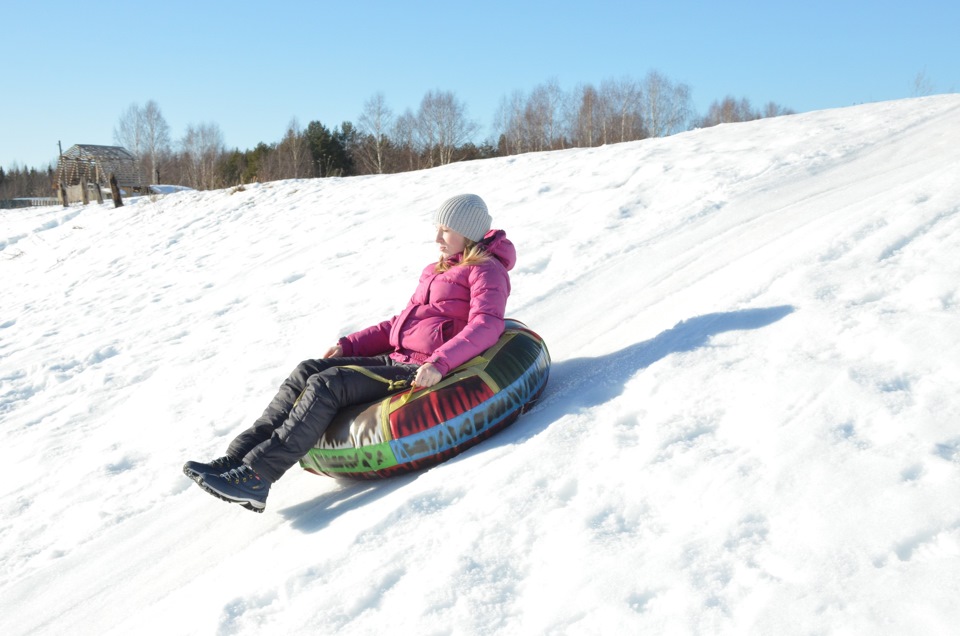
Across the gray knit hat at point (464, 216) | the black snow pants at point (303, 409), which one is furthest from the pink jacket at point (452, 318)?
the black snow pants at point (303, 409)

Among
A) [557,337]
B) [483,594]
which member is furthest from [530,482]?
[557,337]

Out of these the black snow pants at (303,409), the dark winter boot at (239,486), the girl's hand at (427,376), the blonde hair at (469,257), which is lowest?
the dark winter boot at (239,486)

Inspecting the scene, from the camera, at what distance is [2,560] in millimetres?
3877

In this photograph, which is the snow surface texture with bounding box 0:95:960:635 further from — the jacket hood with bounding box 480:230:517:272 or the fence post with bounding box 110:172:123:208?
the fence post with bounding box 110:172:123:208

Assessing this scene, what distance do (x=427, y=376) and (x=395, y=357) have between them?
0.54 metres

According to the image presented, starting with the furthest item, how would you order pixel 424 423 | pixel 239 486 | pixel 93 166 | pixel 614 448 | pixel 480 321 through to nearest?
pixel 93 166, pixel 480 321, pixel 424 423, pixel 239 486, pixel 614 448

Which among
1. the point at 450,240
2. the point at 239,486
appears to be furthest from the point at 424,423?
the point at 450,240

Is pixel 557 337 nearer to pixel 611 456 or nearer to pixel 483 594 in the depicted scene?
pixel 611 456

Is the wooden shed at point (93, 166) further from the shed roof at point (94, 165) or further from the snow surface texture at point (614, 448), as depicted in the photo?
the snow surface texture at point (614, 448)

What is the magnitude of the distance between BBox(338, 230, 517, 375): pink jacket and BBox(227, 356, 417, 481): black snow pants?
0.71ft

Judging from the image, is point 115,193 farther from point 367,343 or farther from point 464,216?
point 464,216

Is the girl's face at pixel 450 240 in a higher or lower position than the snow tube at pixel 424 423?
higher

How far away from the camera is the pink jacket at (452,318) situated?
Answer: 12.0 ft

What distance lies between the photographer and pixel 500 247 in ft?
13.4
